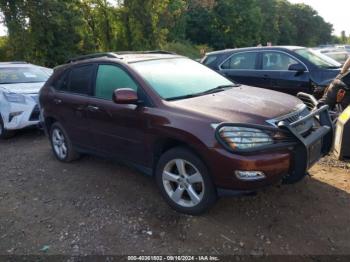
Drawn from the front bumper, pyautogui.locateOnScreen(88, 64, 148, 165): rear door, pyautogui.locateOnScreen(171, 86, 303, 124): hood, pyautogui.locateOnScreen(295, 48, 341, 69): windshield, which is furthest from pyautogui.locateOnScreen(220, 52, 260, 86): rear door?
the front bumper

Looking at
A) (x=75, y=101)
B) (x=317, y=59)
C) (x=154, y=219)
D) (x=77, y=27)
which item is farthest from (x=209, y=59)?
(x=77, y=27)

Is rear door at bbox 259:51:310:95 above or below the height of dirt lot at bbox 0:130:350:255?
above

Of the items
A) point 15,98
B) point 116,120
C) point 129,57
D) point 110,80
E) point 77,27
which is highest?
point 77,27

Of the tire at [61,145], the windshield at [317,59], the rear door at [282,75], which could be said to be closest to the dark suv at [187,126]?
the tire at [61,145]

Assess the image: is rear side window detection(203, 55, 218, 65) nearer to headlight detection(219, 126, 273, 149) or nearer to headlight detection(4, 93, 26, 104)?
headlight detection(4, 93, 26, 104)

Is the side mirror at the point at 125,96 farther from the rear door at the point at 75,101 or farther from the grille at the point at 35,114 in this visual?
the grille at the point at 35,114

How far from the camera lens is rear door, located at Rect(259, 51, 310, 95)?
24.3ft

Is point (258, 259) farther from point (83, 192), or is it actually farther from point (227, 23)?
point (227, 23)

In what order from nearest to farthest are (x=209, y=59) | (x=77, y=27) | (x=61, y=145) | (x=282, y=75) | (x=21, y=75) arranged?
(x=61, y=145)
(x=282, y=75)
(x=21, y=75)
(x=209, y=59)
(x=77, y=27)

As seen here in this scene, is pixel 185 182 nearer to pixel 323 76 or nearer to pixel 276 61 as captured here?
pixel 323 76

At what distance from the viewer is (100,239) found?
11.9ft

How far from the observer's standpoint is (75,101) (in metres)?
5.08

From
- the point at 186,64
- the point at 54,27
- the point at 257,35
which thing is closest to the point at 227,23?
the point at 257,35

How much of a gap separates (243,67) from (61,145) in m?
4.41
